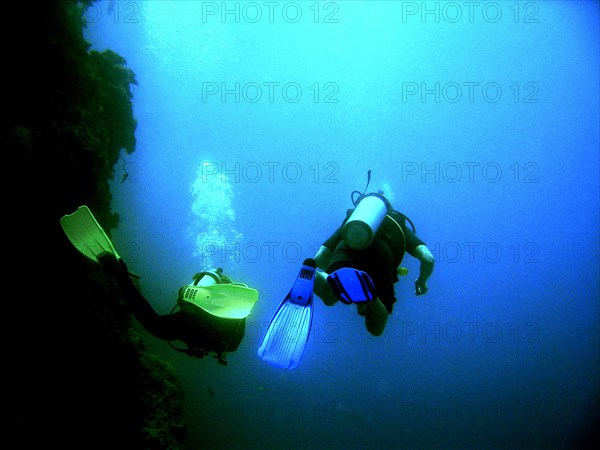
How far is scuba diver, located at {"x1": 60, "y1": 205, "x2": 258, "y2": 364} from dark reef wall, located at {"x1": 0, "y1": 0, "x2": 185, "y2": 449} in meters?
0.59

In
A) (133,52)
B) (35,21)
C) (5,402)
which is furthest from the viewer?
(133,52)

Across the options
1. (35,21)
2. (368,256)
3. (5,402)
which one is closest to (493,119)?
(368,256)

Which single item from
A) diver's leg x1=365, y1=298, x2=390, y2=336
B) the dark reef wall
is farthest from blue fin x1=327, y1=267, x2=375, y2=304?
the dark reef wall

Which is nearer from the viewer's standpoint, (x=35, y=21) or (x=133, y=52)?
(x=35, y=21)

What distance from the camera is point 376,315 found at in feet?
11.7

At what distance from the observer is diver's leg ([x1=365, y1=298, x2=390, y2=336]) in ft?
11.4

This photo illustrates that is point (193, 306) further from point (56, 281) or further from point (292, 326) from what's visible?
point (56, 281)

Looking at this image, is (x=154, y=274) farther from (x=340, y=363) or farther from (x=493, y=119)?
(x=493, y=119)

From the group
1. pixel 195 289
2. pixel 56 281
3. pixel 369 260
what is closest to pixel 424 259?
pixel 369 260

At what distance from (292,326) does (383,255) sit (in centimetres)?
121

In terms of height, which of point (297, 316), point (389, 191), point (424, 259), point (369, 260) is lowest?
point (297, 316)

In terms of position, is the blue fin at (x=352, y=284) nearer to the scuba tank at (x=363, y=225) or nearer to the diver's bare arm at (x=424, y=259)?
the scuba tank at (x=363, y=225)

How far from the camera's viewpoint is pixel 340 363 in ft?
31.9

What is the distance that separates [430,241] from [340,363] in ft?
16.0
